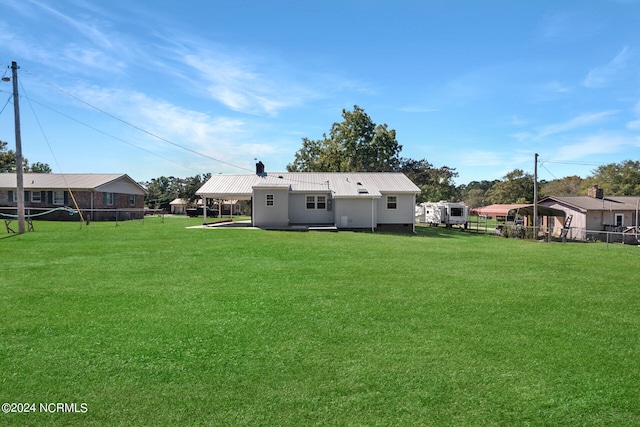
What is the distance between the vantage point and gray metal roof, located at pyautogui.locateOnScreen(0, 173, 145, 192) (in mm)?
30703

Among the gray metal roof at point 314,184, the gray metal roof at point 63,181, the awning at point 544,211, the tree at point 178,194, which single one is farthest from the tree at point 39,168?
the awning at point 544,211

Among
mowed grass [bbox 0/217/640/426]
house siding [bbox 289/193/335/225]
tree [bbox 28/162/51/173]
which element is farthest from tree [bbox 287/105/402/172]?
tree [bbox 28/162/51/173]

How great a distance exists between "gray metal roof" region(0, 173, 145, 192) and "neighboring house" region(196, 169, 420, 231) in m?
11.7

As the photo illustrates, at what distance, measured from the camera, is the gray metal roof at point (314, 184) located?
2472 centimetres

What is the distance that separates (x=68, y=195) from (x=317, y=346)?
3332 centimetres

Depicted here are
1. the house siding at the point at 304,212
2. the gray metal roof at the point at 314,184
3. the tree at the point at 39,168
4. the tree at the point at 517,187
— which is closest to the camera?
the gray metal roof at the point at 314,184

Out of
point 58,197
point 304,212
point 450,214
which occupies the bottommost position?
point 450,214

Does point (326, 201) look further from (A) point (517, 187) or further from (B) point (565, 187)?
(B) point (565, 187)

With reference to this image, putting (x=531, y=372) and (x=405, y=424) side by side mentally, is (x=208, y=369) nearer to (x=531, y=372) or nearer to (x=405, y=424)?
(x=405, y=424)

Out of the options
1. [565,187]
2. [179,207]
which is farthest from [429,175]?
[179,207]

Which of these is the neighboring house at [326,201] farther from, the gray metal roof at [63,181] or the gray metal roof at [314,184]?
the gray metal roof at [63,181]

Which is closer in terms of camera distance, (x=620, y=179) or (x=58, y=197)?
(x=58, y=197)

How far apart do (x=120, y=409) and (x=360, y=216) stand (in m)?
21.7

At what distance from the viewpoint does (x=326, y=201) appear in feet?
82.3
